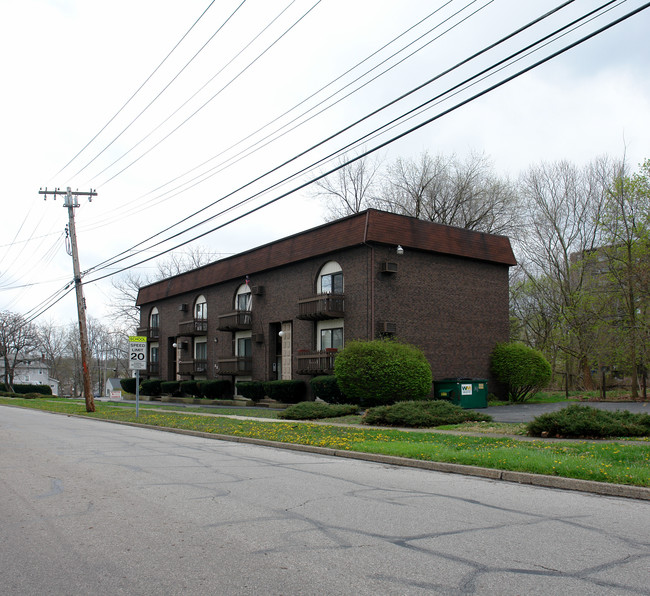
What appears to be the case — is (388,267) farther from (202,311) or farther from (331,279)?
(202,311)

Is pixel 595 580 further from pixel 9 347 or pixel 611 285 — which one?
pixel 9 347

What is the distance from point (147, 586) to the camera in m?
4.41

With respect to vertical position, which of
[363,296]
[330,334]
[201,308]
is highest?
[201,308]

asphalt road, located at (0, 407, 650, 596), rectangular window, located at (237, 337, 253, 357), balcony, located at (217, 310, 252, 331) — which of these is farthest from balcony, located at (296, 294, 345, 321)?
asphalt road, located at (0, 407, 650, 596)

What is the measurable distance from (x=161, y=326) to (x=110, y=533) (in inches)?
1681

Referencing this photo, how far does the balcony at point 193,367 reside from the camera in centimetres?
4038

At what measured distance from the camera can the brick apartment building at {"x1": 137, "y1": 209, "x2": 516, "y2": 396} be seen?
27375 mm

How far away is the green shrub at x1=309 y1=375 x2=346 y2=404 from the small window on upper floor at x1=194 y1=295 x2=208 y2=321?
50.2ft

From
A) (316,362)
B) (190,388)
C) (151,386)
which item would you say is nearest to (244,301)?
(190,388)

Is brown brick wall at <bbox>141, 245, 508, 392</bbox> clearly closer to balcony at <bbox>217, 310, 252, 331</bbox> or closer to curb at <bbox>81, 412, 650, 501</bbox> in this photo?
balcony at <bbox>217, 310, 252, 331</bbox>

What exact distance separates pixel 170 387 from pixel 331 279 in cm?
1933

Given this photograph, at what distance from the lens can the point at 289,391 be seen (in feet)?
99.5

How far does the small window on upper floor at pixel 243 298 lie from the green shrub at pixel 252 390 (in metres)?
4.69

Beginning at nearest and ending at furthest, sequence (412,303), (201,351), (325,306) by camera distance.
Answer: (325,306)
(412,303)
(201,351)
